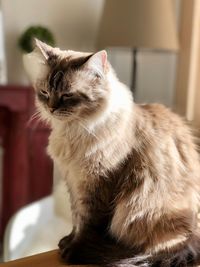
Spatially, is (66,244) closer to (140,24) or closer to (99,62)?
(99,62)

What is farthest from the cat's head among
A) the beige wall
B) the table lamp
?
the beige wall

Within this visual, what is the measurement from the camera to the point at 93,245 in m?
0.89

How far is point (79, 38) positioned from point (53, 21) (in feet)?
0.62

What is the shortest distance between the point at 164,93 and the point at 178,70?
21cm

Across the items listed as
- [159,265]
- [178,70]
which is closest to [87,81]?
[159,265]

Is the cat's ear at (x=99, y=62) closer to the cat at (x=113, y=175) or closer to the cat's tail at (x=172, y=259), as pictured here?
the cat at (x=113, y=175)

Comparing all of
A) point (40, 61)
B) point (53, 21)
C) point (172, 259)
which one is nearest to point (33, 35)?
point (53, 21)

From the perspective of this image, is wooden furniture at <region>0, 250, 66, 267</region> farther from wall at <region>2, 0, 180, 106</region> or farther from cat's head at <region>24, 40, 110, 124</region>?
wall at <region>2, 0, 180, 106</region>

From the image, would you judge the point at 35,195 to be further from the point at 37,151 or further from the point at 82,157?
the point at 82,157

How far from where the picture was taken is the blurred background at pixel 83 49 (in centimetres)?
206

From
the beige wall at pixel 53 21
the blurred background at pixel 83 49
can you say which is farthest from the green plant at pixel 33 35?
the beige wall at pixel 53 21

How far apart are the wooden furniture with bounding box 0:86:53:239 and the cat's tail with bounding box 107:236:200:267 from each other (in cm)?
159

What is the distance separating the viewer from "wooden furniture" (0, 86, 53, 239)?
7.92 ft

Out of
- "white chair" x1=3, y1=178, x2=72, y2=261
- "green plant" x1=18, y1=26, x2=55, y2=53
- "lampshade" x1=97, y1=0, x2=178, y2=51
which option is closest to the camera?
"white chair" x1=3, y1=178, x2=72, y2=261
